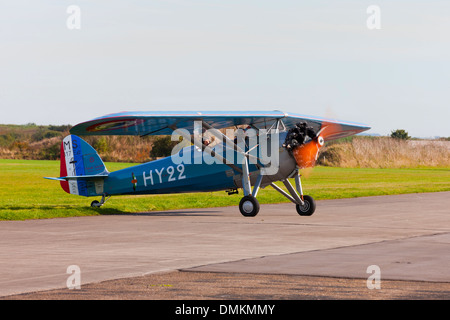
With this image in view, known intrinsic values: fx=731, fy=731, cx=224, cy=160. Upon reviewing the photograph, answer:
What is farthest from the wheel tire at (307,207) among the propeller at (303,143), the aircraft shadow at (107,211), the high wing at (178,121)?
the aircraft shadow at (107,211)

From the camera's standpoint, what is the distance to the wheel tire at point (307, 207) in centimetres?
2033

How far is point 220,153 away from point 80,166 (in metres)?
5.01

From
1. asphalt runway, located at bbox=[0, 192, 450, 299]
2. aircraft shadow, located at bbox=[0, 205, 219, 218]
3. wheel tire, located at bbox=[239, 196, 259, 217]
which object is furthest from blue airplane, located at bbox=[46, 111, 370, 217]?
asphalt runway, located at bbox=[0, 192, 450, 299]

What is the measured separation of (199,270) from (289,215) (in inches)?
409

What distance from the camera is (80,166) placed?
22.6 metres

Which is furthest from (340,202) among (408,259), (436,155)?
(436,155)

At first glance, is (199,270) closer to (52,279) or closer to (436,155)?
(52,279)

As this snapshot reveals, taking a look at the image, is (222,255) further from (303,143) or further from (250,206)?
(303,143)

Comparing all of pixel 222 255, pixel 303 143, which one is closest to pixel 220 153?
pixel 303 143

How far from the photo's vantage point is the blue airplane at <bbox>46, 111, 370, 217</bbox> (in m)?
19.1

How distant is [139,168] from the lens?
71.5 ft

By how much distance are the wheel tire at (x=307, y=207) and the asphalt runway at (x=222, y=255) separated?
376 millimetres

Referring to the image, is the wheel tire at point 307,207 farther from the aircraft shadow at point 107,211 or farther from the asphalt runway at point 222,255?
the aircraft shadow at point 107,211

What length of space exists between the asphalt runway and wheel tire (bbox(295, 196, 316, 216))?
0.38m
